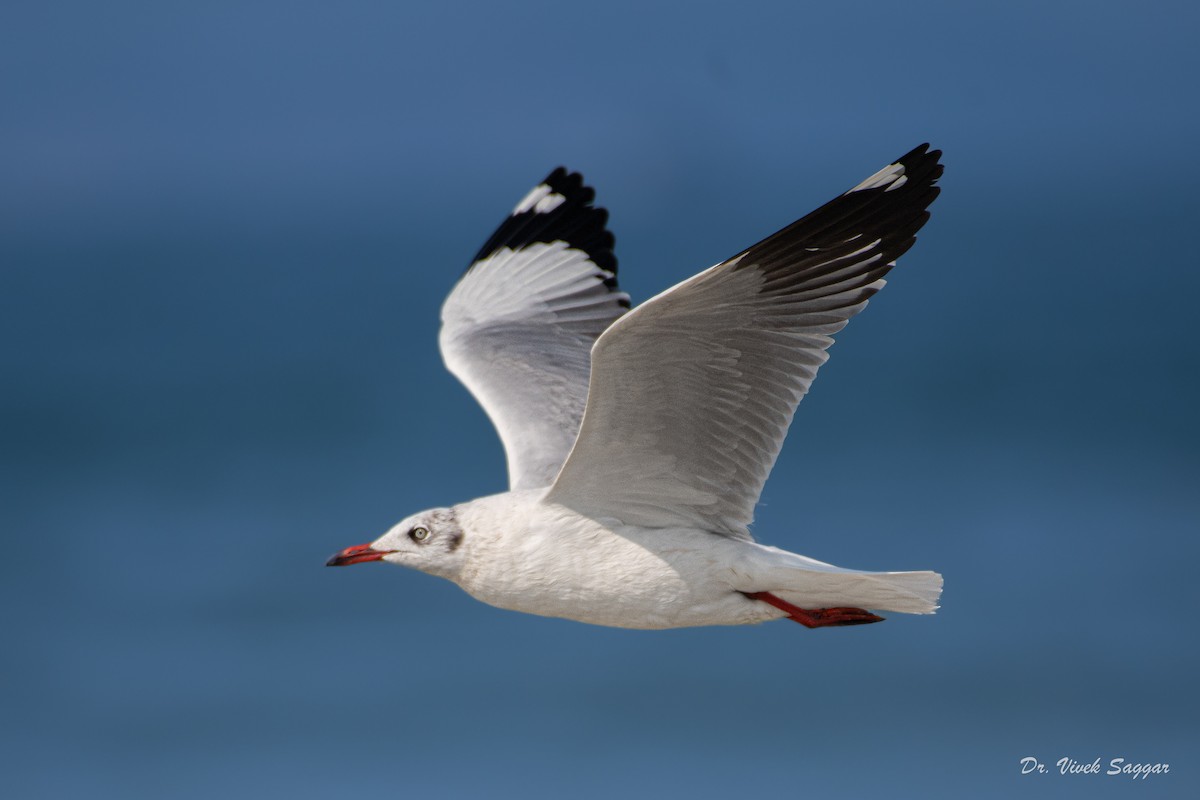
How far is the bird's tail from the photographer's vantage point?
638 cm

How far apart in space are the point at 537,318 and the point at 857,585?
3.06 metres

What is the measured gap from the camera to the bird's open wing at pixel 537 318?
788 cm

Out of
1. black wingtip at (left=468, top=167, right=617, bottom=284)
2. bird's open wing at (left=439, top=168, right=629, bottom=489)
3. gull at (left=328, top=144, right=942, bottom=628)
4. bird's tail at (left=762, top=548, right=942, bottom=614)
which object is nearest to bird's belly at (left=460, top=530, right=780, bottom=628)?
gull at (left=328, top=144, right=942, bottom=628)

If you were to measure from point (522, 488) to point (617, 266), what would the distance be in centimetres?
228

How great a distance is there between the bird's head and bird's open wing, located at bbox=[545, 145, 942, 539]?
56 centimetres

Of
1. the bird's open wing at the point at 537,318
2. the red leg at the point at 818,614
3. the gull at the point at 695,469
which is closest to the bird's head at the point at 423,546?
the gull at the point at 695,469

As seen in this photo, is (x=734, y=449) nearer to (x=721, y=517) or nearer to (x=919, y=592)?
(x=721, y=517)

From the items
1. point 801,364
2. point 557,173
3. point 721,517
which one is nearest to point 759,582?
point 721,517

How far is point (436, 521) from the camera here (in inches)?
273

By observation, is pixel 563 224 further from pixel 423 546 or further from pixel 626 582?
pixel 626 582

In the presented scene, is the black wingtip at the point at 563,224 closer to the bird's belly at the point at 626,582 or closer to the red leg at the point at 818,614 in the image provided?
the bird's belly at the point at 626,582

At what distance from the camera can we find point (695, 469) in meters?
6.57

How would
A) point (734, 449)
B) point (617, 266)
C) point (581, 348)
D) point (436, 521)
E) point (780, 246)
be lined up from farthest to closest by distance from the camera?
1. point (617, 266)
2. point (581, 348)
3. point (436, 521)
4. point (734, 449)
5. point (780, 246)

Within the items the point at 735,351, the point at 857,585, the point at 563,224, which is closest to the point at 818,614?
the point at 857,585
